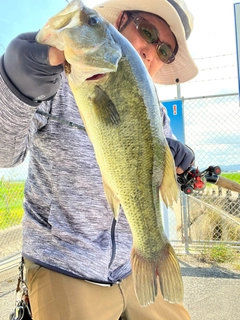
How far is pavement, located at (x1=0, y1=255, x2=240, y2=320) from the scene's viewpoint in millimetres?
3805

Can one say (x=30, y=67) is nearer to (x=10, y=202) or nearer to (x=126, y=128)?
(x=126, y=128)

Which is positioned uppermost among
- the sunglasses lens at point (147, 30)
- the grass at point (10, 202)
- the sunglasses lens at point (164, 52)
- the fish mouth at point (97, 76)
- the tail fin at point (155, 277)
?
the sunglasses lens at point (147, 30)

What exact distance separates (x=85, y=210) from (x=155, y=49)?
1.19 metres

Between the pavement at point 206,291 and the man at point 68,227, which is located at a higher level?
the man at point 68,227

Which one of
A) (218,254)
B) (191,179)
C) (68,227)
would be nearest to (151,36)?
(191,179)

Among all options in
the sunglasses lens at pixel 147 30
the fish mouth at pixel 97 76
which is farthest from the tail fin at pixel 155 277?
the sunglasses lens at pixel 147 30

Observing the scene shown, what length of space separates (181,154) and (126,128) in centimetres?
113

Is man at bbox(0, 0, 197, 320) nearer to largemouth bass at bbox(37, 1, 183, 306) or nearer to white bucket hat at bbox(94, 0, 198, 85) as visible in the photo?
white bucket hat at bbox(94, 0, 198, 85)

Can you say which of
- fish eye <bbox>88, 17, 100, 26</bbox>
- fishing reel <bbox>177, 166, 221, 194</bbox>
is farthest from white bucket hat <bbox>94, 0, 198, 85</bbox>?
fish eye <bbox>88, 17, 100, 26</bbox>

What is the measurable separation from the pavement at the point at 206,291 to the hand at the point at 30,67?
3.23m

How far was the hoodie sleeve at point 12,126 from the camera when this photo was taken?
139 cm

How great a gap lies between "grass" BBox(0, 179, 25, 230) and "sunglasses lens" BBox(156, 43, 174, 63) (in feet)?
9.09

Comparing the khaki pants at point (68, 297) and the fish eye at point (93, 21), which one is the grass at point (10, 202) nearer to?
the khaki pants at point (68, 297)

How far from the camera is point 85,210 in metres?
1.92
